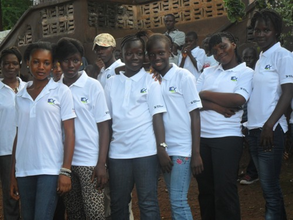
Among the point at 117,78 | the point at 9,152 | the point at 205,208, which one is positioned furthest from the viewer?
the point at 9,152

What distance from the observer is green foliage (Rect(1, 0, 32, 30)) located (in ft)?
74.7

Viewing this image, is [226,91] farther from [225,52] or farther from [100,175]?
[100,175]

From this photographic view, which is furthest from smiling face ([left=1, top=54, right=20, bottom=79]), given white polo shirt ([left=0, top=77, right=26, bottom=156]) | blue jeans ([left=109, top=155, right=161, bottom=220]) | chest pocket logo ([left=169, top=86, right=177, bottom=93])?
chest pocket logo ([left=169, top=86, right=177, bottom=93])

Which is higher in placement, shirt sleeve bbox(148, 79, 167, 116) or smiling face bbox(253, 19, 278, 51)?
smiling face bbox(253, 19, 278, 51)

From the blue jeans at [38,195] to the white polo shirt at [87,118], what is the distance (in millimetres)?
397

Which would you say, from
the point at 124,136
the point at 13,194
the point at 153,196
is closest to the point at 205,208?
the point at 153,196

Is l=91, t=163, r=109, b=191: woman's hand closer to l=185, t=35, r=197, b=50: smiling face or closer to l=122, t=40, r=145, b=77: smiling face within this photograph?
l=122, t=40, r=145, b=77: smiling face

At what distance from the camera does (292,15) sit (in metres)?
7.94

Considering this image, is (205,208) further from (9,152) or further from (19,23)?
(19,23)

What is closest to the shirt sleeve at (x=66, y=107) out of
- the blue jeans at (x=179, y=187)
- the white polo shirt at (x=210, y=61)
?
the blue jeans at (x=179, y=187)

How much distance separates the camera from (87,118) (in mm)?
4844

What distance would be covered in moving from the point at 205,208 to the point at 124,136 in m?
1.26

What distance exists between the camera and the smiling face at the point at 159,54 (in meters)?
5.03

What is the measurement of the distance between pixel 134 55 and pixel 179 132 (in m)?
0.82
